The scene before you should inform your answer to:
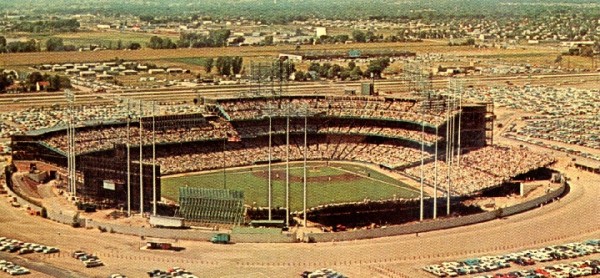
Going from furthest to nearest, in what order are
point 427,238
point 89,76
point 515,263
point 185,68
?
point 185,68
point 89,76
point 427,238
point 515,263

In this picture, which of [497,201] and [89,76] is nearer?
[497,201]

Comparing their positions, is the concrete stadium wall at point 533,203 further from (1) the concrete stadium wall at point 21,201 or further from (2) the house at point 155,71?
(2) the house at point 155,71

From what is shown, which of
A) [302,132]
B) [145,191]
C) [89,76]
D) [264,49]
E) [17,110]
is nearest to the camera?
[145,191]

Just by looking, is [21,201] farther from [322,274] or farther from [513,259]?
[513,259]

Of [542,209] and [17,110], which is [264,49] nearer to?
[17,110]

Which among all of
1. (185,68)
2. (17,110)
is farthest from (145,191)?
(185,68)
